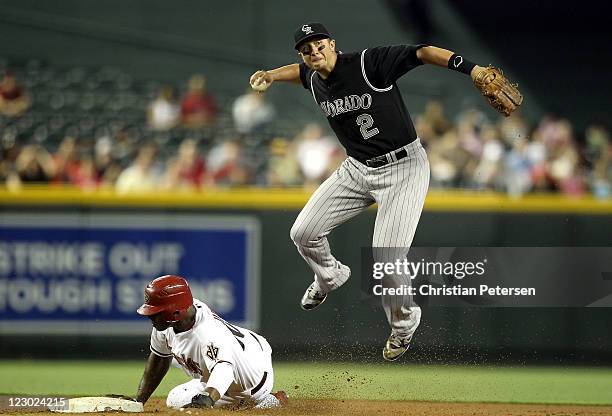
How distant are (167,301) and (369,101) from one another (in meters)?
1.78

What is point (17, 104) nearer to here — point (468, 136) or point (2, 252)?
point (2, 252)

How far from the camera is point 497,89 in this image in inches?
246

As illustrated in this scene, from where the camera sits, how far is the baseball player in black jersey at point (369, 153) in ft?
21.7

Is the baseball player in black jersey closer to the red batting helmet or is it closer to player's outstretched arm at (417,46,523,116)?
player's outstretched arm at (417,46,523,116)

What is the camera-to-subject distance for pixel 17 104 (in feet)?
42.8

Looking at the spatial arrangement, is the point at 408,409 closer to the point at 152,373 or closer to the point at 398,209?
the point at 398,209

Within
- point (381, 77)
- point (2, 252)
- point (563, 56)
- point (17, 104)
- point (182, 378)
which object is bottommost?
point (182, 378)

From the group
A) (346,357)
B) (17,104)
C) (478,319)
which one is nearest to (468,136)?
(478,319)

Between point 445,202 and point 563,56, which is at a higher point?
point 563,56

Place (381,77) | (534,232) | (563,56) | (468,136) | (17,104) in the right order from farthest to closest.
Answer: (563,56), (17,104), (468,136), (534,232), (381,77)

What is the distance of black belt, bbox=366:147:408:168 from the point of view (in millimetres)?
6810

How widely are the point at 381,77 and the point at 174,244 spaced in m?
4.18

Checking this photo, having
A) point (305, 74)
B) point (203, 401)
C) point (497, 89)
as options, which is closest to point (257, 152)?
point (305, 74)

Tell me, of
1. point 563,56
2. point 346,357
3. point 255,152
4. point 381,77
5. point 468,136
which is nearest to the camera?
point 381,77
